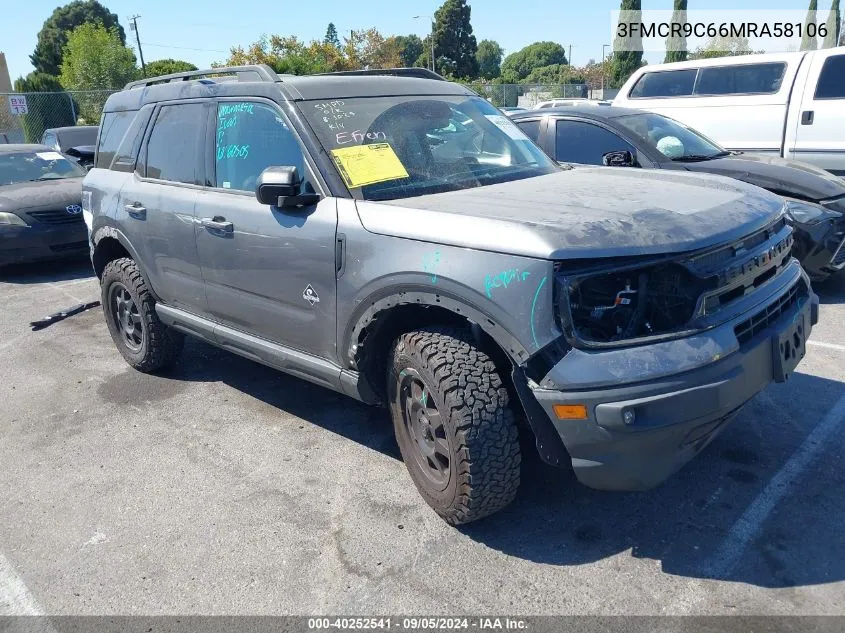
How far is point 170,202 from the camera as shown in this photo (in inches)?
167

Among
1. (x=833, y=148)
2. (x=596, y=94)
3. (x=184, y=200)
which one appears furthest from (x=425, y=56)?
(x=184, y=200)

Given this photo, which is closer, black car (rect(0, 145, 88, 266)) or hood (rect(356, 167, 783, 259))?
hood (rect(356, 167, 783, 259))

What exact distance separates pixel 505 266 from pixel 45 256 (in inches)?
300

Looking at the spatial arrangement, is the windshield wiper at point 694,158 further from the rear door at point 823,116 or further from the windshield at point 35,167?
the windshield at point 35,167

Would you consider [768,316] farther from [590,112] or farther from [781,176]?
[590,112]

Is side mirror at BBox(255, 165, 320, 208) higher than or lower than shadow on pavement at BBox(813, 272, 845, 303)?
higher

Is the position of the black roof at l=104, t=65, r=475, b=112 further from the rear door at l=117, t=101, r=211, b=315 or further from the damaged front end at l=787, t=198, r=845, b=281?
the damaged front end at l=787, t=198, r=845, b=281

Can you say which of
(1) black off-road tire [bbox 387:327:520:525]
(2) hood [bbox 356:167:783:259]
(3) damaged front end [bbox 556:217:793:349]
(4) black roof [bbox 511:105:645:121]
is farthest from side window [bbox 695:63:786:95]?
(1) black off-road tire [bbox 387:327:520:525]

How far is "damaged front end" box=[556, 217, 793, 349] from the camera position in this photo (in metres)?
2.53

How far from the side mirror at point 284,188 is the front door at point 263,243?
6 cm

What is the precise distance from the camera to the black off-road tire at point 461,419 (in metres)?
2.76

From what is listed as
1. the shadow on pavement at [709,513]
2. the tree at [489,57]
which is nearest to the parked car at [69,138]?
the shadow on pavement at [709,513]

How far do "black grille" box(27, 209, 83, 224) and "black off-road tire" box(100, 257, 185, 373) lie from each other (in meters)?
3.86

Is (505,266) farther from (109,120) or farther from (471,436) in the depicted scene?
(109,120)
